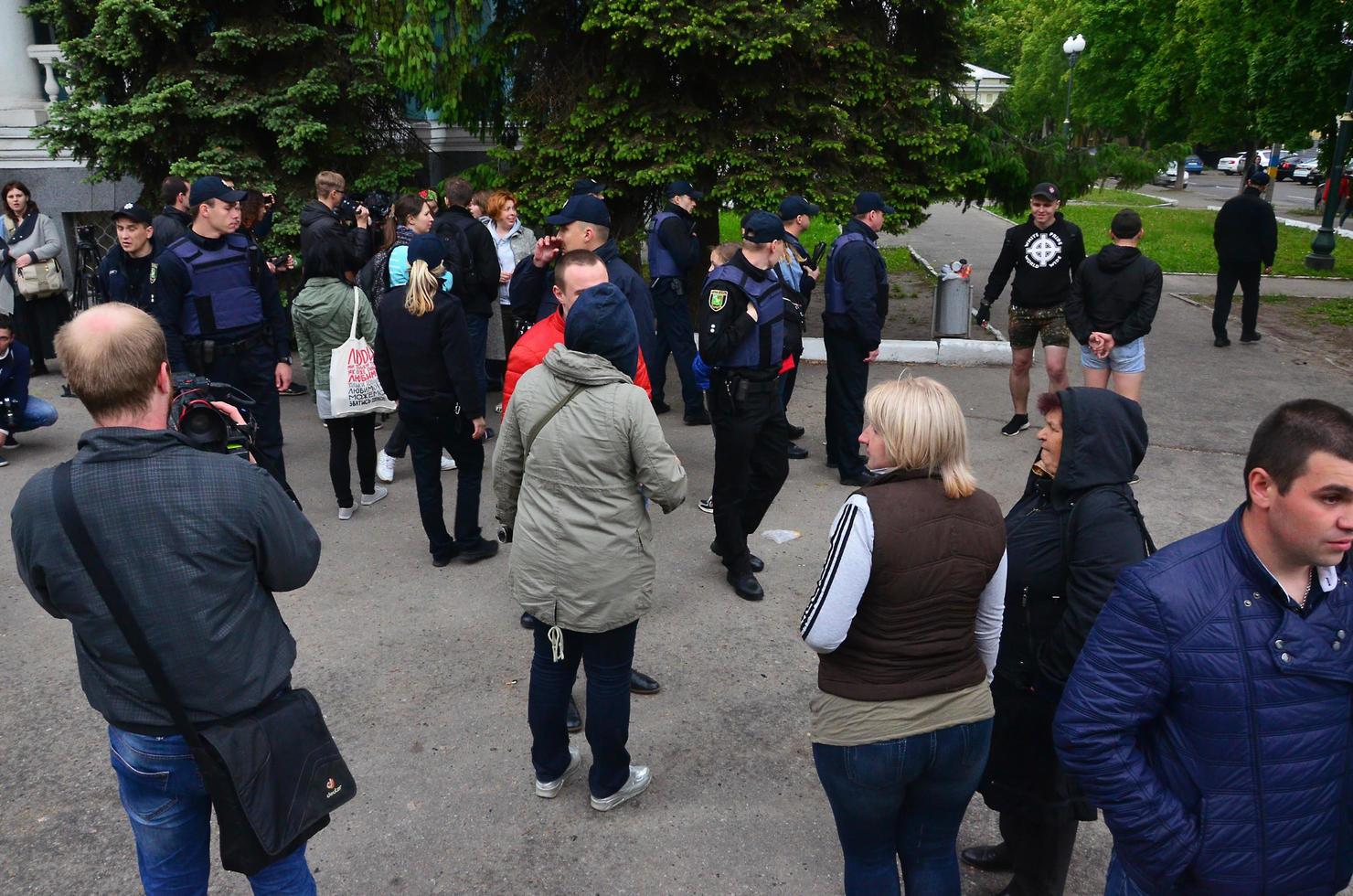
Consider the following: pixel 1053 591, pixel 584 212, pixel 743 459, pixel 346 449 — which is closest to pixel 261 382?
pixel 346 449

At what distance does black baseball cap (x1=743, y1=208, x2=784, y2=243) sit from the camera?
5672mm

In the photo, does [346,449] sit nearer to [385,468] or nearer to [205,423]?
[385,468]

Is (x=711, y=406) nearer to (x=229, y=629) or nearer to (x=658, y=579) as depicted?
(x=658, y=579)

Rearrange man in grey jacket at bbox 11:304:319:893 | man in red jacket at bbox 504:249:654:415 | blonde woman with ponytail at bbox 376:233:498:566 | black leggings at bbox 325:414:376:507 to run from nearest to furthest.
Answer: man in grey jacket at bbox 11:304:319:893
man in red jacket at bbox 504:249:654:415
blonde woman with ponytail at bbox 376:233:498:566
black leggings at bbox 325:414:376:507

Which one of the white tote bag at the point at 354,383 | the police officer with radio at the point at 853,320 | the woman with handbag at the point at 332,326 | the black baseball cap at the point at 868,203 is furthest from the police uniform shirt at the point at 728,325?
the woman with handbag at the point at 332,326

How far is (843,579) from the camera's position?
272cm

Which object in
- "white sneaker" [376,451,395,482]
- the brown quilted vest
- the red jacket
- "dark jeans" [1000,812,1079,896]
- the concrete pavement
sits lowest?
the concrete pavement

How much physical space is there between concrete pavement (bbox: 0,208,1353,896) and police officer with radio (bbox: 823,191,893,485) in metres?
0.38

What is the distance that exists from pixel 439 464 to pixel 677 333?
3.31 m

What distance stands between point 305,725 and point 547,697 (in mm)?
1264

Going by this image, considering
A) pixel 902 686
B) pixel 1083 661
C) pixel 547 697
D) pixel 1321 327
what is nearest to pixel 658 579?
pixel 547 697

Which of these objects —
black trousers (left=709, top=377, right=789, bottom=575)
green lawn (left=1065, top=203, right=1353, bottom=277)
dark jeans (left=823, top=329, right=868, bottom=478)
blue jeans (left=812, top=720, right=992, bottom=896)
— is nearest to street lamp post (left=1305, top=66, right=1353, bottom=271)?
green lawn (left=1065, top=203, right=1353, bottom=277)

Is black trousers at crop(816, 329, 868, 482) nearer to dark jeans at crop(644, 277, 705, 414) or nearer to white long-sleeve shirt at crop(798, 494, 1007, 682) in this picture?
dark jeans at crop(644, 277, 705, 414)

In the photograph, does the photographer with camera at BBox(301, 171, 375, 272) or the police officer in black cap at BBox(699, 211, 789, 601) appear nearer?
the police officer in black cap at BBox(699, 211, 789, 601)
